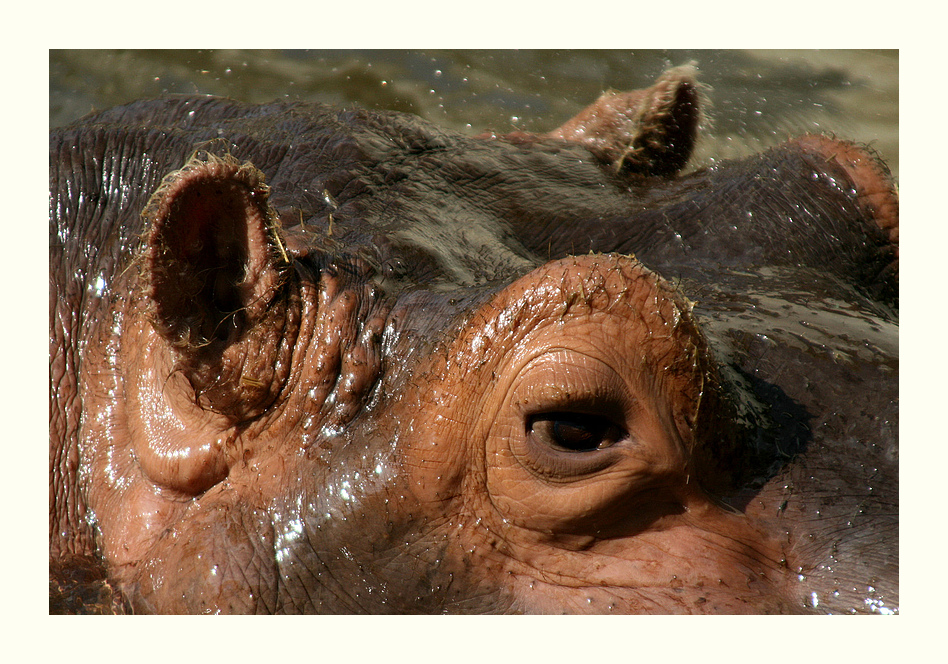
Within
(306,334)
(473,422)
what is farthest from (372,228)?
(473,422)

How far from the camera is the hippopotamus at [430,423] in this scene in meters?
2.45

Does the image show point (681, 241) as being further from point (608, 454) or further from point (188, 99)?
point (188, 99)

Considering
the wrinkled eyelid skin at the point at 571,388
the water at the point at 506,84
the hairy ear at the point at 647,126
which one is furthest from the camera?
the water at the point at 506,84

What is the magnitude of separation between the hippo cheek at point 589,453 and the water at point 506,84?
4.32 metres

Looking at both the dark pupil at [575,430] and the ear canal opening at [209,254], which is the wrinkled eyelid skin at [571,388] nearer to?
the dark pupil at [575,430]

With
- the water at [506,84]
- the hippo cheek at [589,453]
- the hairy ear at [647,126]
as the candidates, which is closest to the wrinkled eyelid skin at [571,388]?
the hippo cheek at [589,453]

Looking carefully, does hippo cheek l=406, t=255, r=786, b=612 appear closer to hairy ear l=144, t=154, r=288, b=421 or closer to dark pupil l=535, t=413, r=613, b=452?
dark pupil l=535, t=413, r=613, b=452

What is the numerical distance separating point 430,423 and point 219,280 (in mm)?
857

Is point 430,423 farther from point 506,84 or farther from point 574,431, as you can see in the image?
point 506,84

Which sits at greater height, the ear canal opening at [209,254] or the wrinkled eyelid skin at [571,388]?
the ear canal opening at [209,254]

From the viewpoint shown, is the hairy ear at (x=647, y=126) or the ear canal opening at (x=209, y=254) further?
the hairy ear at (x=647, y=126)

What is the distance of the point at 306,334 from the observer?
9.20 feet

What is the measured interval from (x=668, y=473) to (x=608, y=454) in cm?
18

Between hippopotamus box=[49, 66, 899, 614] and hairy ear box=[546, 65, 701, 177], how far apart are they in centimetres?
173
